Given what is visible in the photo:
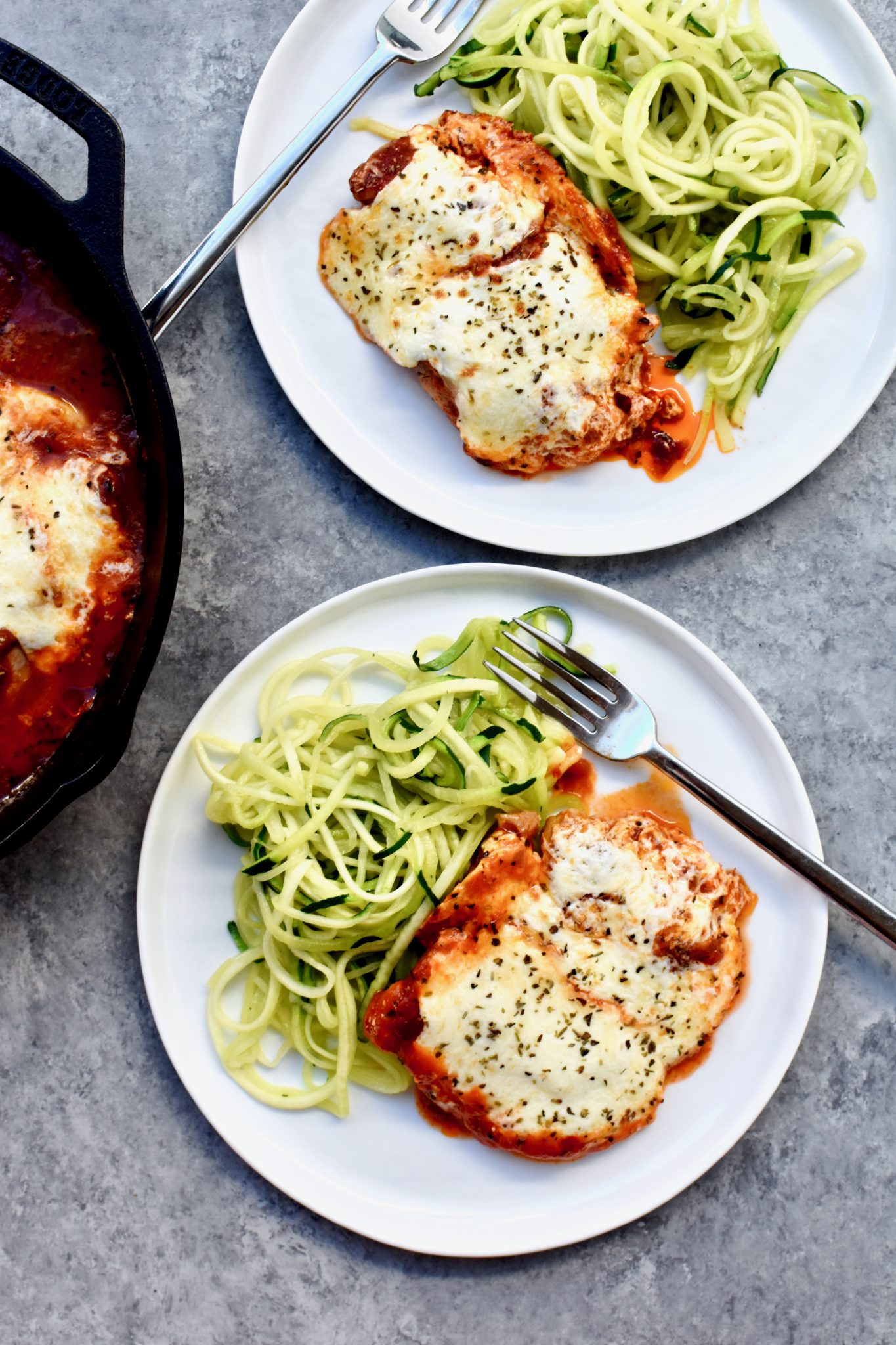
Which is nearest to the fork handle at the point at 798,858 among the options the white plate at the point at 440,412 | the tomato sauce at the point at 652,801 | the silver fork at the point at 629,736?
the silver fork at the point at 629,736

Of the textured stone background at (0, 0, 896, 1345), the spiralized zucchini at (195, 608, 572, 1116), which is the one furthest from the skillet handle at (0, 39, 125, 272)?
the spiralized zucchini at (195, 608, 572, 1116)

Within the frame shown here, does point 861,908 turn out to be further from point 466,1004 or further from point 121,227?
point 121,227

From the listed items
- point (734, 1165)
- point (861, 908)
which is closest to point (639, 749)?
point (861, 908)

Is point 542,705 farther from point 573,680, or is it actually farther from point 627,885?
point 627,885

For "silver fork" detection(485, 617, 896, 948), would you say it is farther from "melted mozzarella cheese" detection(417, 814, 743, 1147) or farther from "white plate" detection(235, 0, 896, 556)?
"white plate" detection(235, 0, 896, 556)

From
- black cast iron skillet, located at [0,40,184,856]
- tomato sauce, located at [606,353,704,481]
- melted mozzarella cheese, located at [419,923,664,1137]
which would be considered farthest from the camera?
tomato sauce, located at [606,353,704,481]

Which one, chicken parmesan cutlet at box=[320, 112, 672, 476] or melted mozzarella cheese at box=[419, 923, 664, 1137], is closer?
melted mozzarella cheese at box=[419, 923, 664, 1137]
